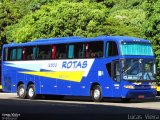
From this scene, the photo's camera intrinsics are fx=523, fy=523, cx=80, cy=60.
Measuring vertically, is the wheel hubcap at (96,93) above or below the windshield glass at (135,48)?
below

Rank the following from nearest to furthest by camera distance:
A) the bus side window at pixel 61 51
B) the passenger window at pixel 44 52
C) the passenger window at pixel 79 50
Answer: the passenger window at pixel 79 50 < the bus side window at pixel 61 51 < the passenger window at pixel 44 52

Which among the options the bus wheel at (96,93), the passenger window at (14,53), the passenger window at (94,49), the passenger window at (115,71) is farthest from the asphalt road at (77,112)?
the passenger window at (14,53)

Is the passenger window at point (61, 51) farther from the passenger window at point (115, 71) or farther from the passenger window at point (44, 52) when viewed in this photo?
the passenger window at point (115, 71)

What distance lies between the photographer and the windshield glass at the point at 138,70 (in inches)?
1058

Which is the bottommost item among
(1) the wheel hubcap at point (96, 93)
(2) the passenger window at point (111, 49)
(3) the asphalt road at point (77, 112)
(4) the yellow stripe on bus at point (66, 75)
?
(3) the asphalt road at point (77, 112)

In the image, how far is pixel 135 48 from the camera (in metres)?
27.5

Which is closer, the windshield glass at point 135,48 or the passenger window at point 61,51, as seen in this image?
the windshield glass at point 135,48

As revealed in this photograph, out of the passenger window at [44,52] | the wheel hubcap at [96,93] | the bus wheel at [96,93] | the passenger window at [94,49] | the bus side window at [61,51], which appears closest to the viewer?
the passenger window at [94,49]

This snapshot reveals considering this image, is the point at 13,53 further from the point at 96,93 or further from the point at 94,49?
the point at 96,93

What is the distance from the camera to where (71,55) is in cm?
2983

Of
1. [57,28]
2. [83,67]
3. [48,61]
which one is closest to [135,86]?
[83,67]

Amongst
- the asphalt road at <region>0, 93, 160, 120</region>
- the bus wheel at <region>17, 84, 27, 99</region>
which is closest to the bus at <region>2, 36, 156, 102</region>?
the bus wheel at <region>17, 84, 27, 99</region>

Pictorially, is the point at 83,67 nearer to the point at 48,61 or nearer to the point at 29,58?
the point at 48,61

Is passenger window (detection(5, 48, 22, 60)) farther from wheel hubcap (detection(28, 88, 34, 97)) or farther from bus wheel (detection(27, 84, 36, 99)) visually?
wheel hubcap (detection(28, 88, 34, 97))
